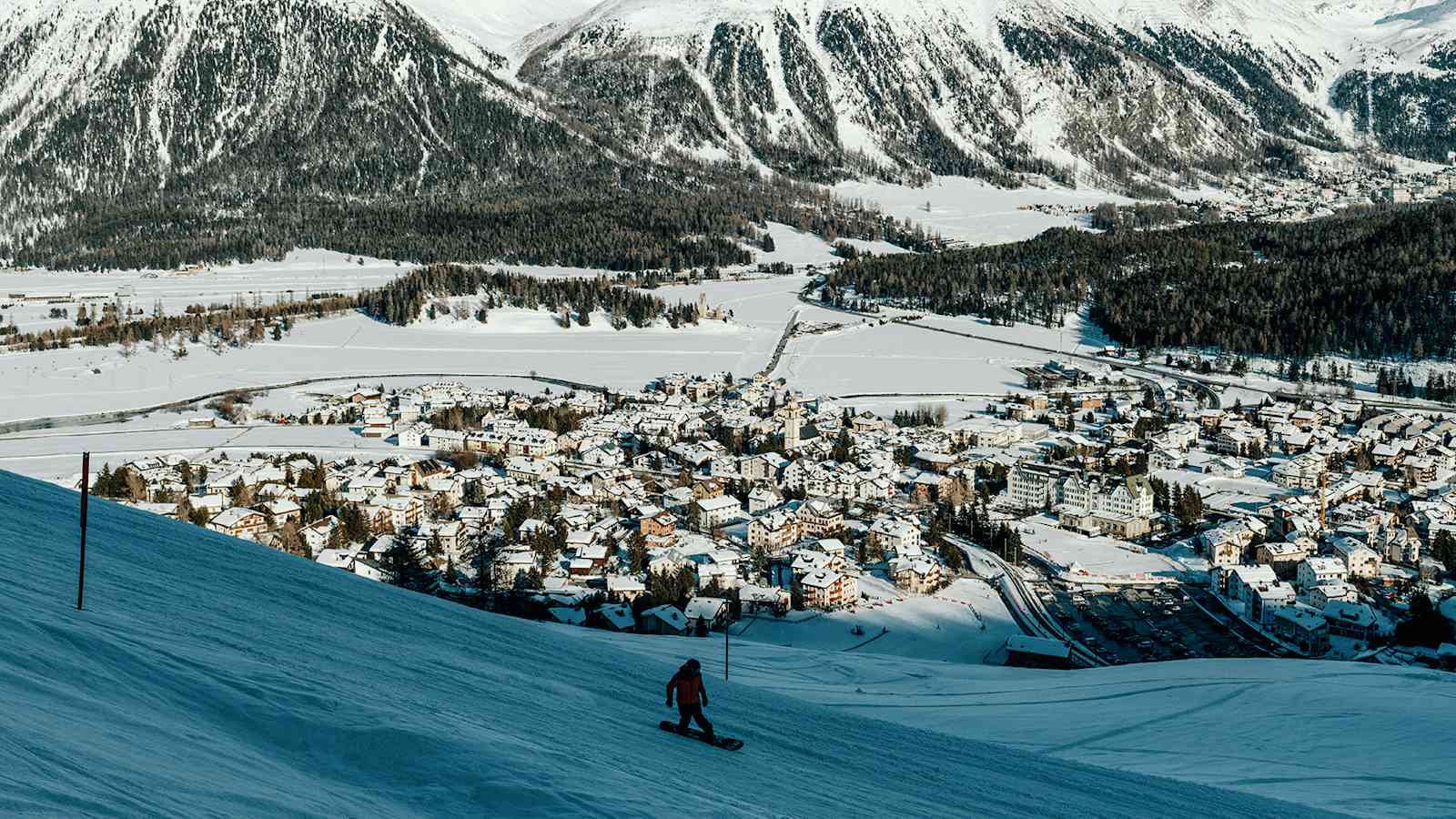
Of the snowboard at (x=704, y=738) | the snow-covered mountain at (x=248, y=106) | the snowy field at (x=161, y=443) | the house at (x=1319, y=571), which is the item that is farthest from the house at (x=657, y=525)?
the snow-covered mountain at (x=248, y=106)

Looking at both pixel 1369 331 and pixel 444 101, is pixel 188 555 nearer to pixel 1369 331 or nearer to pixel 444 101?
pixel 1369 331

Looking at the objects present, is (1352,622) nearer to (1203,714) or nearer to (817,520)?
(817,520)

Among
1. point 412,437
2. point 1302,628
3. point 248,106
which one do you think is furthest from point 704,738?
point 248,106

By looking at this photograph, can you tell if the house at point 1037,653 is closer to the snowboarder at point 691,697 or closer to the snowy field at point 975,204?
the snowboarder at point 691,697

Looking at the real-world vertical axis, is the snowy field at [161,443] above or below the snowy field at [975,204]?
below

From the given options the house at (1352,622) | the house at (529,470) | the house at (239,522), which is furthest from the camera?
the house at (529,470)
